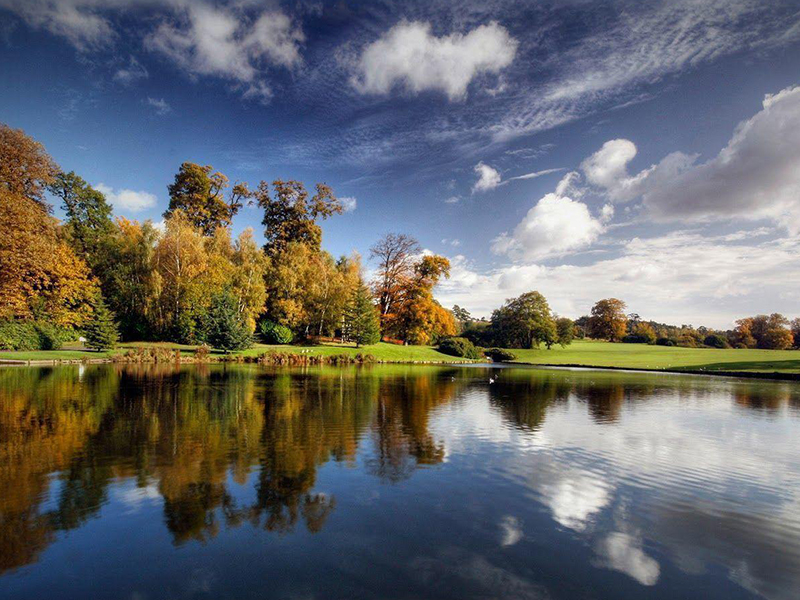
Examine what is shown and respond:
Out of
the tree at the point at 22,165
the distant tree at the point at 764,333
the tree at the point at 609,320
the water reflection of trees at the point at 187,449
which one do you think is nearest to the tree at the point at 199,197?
the tree at the point at 22,165

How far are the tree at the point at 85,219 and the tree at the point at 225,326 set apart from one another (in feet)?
49.8

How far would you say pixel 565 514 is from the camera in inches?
264

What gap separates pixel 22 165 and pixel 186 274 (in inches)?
625

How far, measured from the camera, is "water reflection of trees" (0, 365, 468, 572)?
6.15 m

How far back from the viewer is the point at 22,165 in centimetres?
3456

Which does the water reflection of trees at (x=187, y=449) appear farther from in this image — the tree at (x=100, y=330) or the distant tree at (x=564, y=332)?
the distant tree at (x=564, y=332)

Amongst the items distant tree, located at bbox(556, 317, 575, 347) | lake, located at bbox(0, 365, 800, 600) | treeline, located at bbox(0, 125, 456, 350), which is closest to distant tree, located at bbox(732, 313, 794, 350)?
distant tree, located at bbox(556, 317, 575, 347)

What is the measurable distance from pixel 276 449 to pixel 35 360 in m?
31.7

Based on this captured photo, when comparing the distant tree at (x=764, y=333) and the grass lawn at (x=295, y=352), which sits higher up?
the distant tree at (x=764, y=333)

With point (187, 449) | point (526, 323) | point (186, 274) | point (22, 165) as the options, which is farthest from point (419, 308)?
point (187, 449)

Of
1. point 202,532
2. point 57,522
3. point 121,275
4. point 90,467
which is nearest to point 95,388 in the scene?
point 90,467

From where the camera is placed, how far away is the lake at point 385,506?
4746mm

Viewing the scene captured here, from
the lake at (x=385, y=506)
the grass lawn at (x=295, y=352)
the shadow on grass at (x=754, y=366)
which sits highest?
the grass lawn at (x=295, y=352)

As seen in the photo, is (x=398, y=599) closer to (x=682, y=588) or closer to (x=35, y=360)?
(x=682, y=588)
